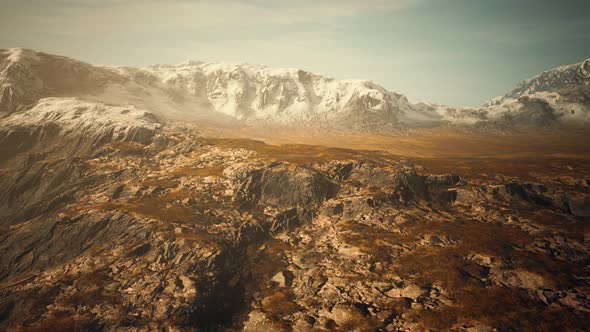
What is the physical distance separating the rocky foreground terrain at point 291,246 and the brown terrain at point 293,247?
24 cm

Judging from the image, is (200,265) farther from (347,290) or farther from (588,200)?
(588,200)

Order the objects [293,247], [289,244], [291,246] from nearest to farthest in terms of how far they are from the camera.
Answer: [293,247] → [291,246] → [289,244]

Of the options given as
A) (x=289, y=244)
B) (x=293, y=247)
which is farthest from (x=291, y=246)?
(x=289, y=244)

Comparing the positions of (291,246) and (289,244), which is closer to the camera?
(291,246)

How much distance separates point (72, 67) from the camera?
196 meters

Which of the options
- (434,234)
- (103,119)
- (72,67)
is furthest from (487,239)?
(72,67)

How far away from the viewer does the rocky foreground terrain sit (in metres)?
32.2

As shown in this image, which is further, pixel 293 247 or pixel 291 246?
pixel 291 246

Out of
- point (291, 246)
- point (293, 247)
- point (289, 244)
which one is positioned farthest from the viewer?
point (289, 244)

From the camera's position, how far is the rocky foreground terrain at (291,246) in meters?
32.2

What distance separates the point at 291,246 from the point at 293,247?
19.1 inches

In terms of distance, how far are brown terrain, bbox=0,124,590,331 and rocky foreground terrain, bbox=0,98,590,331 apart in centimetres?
24

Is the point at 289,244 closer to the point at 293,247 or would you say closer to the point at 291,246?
the point at 291,246

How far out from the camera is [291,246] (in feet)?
155
